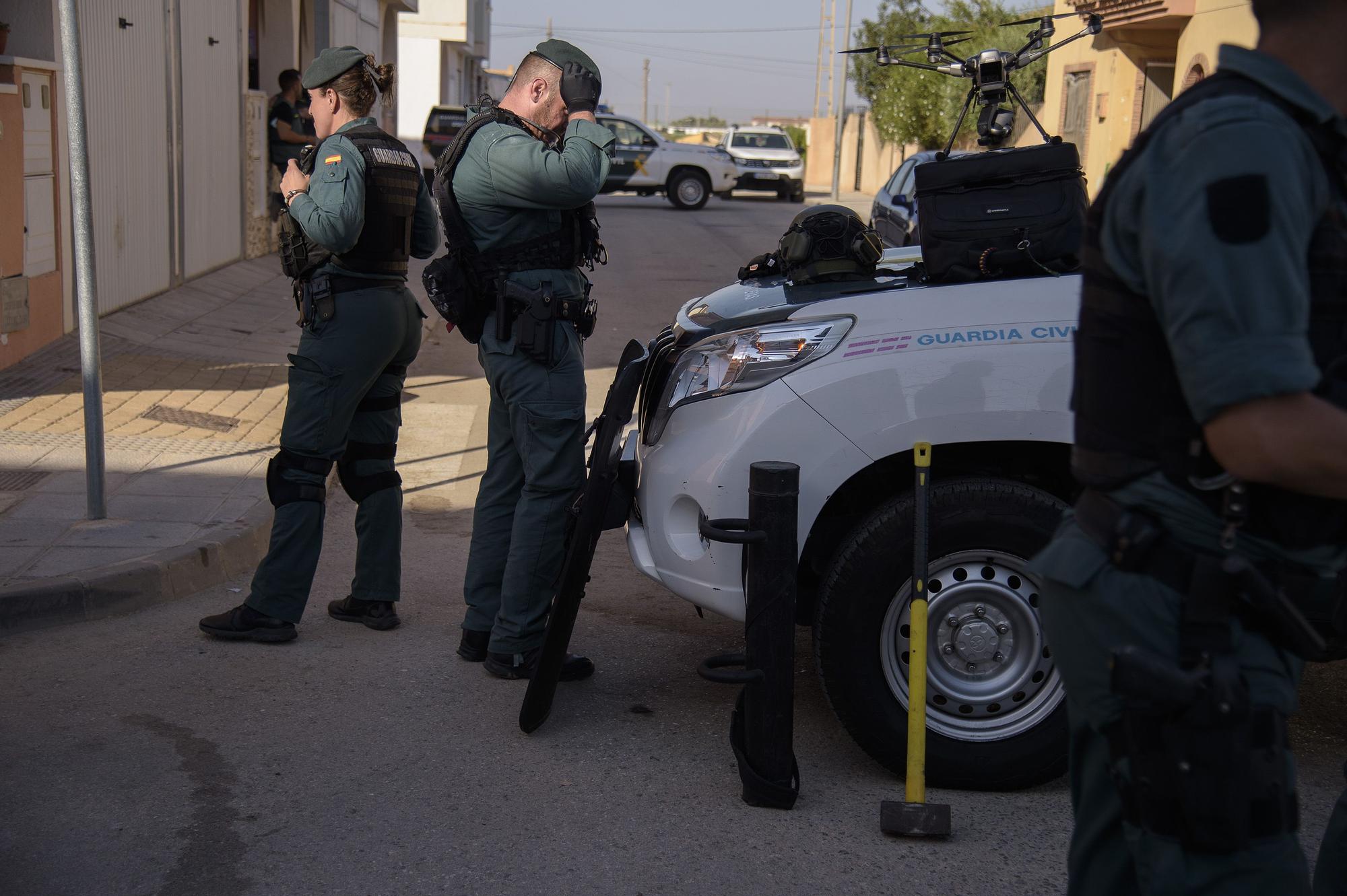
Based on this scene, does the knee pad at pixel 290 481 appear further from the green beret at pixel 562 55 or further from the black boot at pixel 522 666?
the green beret at pixel 562 55

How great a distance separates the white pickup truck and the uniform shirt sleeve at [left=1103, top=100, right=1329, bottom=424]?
1.70m

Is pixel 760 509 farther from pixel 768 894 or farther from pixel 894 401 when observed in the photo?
pixel 768 894

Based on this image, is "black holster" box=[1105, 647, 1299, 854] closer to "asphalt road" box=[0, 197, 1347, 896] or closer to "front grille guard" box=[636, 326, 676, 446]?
"asphalt road" box=[0, 197, 1347, 896]

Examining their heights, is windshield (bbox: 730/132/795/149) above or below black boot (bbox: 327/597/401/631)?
A: above

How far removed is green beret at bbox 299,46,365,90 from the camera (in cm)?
456

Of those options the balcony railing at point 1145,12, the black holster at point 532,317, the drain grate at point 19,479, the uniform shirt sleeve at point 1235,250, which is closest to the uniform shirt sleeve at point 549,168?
the black holster at point 532,317

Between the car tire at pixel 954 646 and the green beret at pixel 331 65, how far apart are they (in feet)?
7.91

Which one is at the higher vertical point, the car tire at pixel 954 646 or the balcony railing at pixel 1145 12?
the balcony railing at pixel 1145 12

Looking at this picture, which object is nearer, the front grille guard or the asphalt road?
the asphalt road

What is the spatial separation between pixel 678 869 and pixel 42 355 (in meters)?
7.16

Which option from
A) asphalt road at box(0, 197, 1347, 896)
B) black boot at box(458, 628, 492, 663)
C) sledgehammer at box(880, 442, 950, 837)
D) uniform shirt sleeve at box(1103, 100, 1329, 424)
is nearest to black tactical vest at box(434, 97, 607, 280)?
black boot at box(458, 628, 492, 663)

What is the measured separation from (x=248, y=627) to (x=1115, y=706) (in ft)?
11.4

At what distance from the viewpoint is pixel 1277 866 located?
5.94 ft

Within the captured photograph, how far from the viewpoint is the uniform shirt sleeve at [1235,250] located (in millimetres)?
1654
